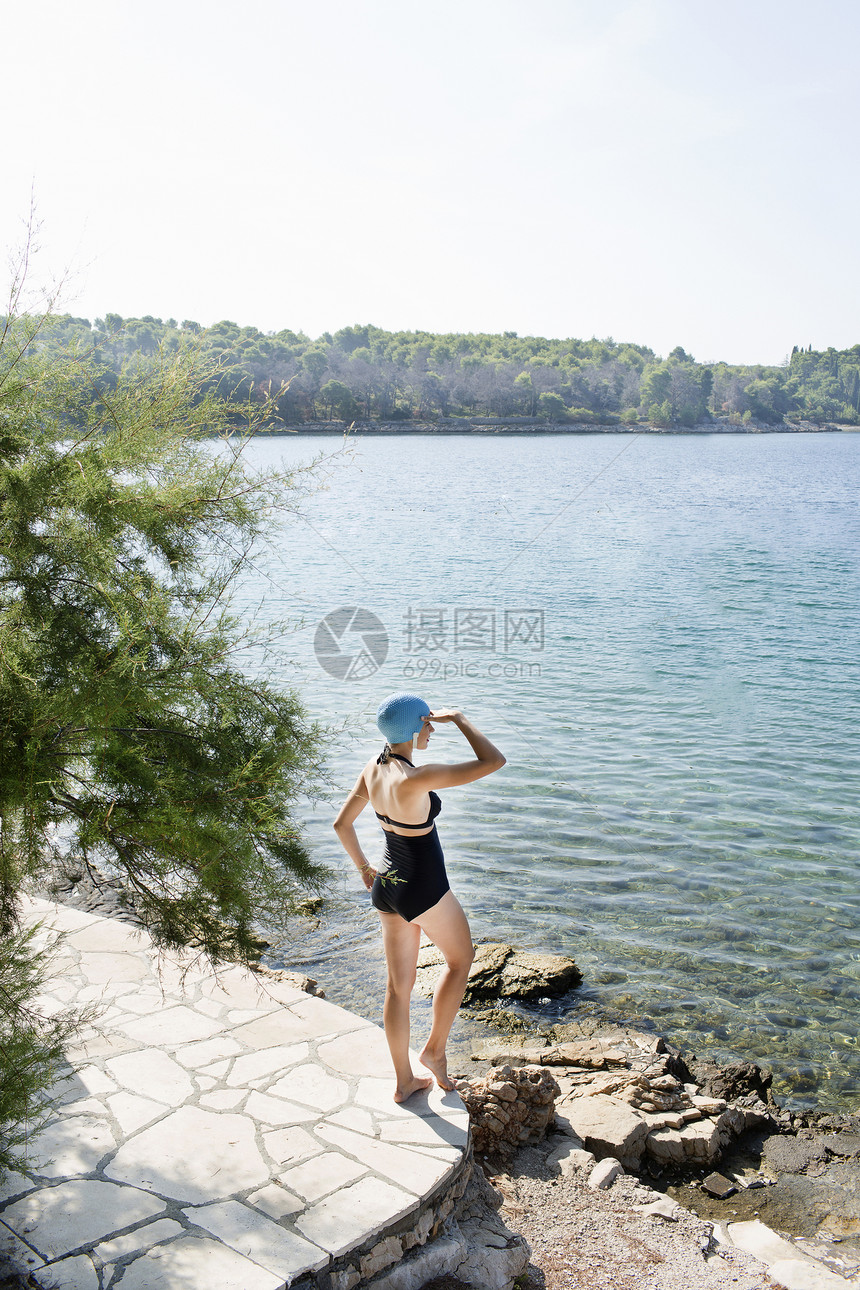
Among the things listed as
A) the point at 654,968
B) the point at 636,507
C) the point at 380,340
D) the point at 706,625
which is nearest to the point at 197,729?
the point at 654,968

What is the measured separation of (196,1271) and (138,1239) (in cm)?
30

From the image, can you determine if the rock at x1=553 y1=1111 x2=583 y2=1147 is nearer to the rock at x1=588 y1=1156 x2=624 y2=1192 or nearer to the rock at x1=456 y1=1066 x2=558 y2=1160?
the rock at x1=456 y1=1066 x2=558 y2=1160

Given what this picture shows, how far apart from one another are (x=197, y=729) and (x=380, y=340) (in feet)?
409

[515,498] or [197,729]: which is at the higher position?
[515,498]

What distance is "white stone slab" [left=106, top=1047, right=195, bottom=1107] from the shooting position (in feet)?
13.8

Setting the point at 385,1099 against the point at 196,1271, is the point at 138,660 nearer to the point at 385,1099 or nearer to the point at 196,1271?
the point at 196,1271

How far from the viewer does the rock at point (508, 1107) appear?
4.61 meters

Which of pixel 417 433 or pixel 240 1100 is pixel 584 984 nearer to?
pixel 240 1100

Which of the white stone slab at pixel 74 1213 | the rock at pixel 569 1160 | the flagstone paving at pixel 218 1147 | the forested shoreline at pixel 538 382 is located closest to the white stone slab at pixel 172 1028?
the flagstone paving at pixel 218 1147

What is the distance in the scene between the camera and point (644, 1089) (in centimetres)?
527

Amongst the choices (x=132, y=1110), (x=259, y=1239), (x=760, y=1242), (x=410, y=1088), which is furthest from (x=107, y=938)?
(x=760, y=1242)

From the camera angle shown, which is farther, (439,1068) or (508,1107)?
(508,1107)

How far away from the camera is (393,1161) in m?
3.70

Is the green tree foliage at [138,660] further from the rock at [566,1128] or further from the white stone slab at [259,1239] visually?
the rock at [566,1128]
